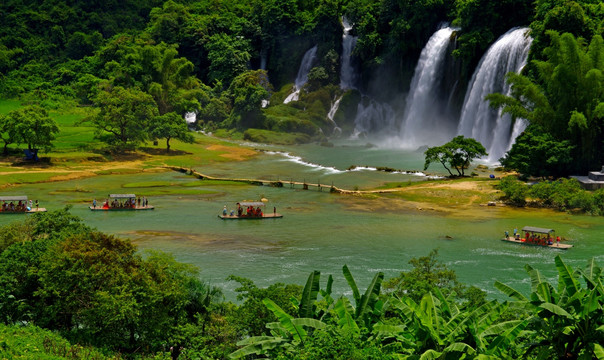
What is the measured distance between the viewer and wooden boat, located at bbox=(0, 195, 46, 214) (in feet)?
170

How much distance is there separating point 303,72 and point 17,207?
77.3 meters

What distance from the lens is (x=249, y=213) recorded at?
52406mm

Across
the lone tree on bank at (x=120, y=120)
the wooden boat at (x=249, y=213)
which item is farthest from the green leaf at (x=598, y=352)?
the lone tree on bank at (x=120, y=120)

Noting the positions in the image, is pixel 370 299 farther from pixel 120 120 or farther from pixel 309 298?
pixel 120 120

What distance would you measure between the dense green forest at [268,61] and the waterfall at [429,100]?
355 cm

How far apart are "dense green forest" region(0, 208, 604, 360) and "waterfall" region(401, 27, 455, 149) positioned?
68.9m

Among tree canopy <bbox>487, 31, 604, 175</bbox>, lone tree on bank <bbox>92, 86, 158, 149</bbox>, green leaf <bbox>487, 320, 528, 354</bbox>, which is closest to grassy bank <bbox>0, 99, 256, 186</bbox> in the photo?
lone tree on bank <bbox>92, 86, 158, 149</bbox>

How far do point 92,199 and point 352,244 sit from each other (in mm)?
26322

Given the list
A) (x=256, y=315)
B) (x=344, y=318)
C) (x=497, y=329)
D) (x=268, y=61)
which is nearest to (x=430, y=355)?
(x=497, y=329)

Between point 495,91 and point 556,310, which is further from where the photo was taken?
point 495,91

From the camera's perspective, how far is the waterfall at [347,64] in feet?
385

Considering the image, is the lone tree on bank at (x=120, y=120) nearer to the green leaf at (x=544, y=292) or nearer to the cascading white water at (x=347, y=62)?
the cascading white water at (x=347, y=62)

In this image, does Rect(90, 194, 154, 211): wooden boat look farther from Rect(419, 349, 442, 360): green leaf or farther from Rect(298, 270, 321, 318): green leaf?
Rect(419, 349, 442, 360): green leaf

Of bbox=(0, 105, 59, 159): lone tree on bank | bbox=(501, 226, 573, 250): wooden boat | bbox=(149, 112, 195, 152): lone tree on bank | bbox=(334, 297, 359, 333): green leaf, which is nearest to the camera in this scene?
bbox=(334, 297, 359, 333): green leaf
